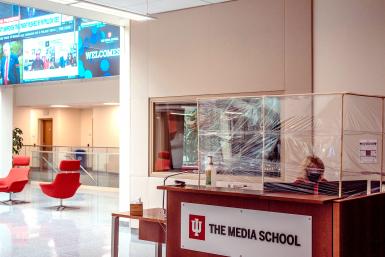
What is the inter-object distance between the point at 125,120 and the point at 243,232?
499 centimetres

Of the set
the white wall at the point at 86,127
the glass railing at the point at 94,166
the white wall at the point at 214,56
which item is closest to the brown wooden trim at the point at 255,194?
the white wall at the point at 214,56

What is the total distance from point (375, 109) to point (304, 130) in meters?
1.15

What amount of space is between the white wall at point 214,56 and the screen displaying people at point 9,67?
25.3ft

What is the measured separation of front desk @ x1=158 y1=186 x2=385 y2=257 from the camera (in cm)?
366

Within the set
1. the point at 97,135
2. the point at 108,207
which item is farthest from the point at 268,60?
the point at 97,135

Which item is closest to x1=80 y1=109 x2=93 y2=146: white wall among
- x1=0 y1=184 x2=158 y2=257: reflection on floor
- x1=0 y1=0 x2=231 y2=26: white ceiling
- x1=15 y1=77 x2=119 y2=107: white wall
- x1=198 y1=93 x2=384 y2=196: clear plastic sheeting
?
x1=15 y1=77 x2=119 y2=107: white wall

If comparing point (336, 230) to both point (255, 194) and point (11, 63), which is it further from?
point (11, 63)

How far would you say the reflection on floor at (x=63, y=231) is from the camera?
7.09 meters

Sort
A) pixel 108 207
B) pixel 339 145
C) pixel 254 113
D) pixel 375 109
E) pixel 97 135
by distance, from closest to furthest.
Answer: pixel 339 145, pixel 254 113, pixel 375 109, pixel 108 207, pixel 97 135

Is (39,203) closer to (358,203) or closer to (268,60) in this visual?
(268,60)

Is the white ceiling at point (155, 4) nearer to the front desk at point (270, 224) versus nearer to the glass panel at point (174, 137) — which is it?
the glass panel at point (174, 137)

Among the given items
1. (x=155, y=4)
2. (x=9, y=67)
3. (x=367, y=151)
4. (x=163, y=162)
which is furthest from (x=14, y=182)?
(x=367, y=151)

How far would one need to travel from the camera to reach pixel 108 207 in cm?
1148

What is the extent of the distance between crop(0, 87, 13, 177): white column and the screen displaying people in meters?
0.50
